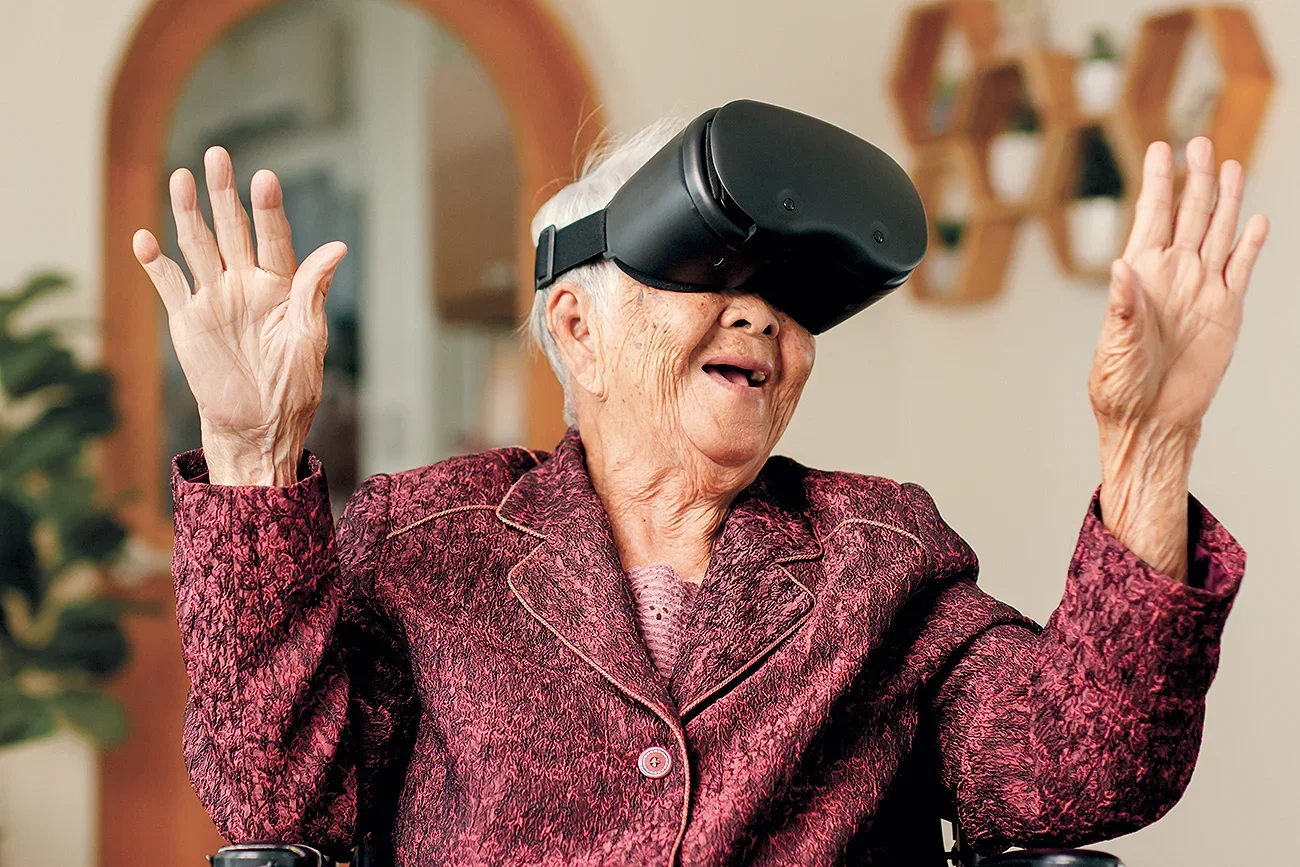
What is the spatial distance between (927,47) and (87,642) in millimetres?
2559

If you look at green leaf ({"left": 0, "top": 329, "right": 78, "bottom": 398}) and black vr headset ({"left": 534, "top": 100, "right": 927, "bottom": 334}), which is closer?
black vr headset ({"left": 534, "top": 100, "right": 927, "bottom": 334})

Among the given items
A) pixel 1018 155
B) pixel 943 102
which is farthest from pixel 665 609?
pixel 943 102

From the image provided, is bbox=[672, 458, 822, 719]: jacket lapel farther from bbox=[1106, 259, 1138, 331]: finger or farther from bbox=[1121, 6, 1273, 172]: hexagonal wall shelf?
bbox=[1121, 6, 1273, 172]: hexagonal wall shelf

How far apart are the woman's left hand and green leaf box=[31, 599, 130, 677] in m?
2.10

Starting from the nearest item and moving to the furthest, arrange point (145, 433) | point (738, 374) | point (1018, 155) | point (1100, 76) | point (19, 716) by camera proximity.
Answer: point (738, 374) < point (19, 716) < point (145, 433) < point (1100, 76) < point (1018, 155)

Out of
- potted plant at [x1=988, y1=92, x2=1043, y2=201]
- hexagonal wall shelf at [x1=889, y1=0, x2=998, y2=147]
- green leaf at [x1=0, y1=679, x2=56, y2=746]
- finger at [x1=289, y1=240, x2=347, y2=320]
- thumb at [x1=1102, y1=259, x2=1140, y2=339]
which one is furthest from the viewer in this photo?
hexagonal wall shelf at [x1=889, y1=0, x2=998, y2=147]

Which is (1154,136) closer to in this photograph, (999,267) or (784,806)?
(999,267)

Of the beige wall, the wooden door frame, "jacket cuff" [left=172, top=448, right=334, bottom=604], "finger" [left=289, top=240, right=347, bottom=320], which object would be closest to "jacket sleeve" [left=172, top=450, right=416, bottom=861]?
"jacket cuff" [left=172, top=448, right=334, bottom=604]

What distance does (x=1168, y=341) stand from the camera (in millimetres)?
1084

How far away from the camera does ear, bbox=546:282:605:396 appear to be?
1.42 m

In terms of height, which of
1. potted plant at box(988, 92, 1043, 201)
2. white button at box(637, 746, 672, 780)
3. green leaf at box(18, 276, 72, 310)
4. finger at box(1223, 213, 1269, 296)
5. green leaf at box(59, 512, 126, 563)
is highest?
potted plant at box(988, 92, 1043, 201)

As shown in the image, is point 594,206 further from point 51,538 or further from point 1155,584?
point 51,538

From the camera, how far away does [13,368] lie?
2.54 metres

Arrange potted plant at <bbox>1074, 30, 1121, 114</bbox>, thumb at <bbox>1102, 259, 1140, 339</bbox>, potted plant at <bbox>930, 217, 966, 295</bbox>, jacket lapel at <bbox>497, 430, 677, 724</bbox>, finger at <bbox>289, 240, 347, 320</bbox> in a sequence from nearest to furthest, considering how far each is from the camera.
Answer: thumb at <bbox>1102, 259, 1140, 339</bbox> → finger at <bbox>289, 240, 347, 320</bbox> → jacket lapel at <bbox>497, 430, 677, 724</bbox> → potted plant at <bbox>1074, 30, 1121, 114</bbox> → potted plant at <bbox>930, 217, 966, 295</bbox>
